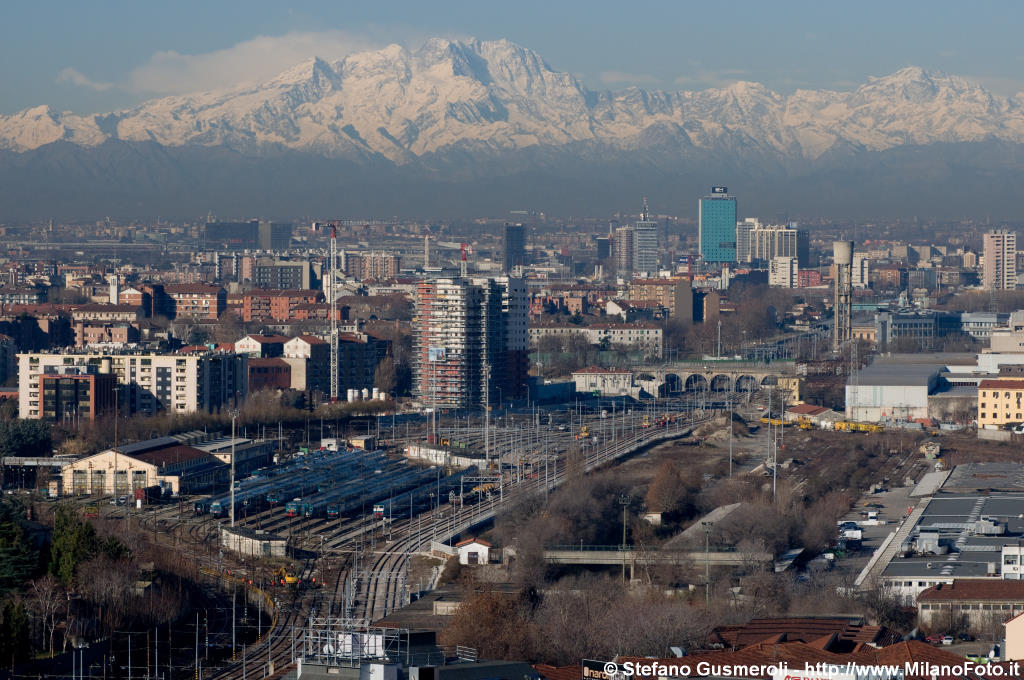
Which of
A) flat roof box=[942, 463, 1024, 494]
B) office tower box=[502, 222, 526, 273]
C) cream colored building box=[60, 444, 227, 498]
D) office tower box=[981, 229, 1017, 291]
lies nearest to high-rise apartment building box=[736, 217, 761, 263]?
office tower box=[502, 222, 526, 273]

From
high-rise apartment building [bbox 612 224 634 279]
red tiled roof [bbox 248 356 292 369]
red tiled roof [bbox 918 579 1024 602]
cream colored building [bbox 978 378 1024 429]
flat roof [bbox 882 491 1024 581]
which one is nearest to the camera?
red tiled roof [bbox 918 579 1024 602]

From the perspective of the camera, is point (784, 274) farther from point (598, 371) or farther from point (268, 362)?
point (268, 362)

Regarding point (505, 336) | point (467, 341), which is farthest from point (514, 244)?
point (467, 341)

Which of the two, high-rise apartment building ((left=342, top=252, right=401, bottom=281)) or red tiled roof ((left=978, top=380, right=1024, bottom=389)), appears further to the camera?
high-rise apartment building ((left=342, top=252, right=401, bottom=281))

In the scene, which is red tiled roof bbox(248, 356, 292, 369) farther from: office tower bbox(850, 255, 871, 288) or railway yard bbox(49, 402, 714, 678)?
office tower bbox(850, 255, 871, 288)

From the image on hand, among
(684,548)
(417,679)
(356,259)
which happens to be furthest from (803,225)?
(417,679)

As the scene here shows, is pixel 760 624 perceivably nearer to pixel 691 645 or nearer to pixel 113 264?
pixel 691 645
